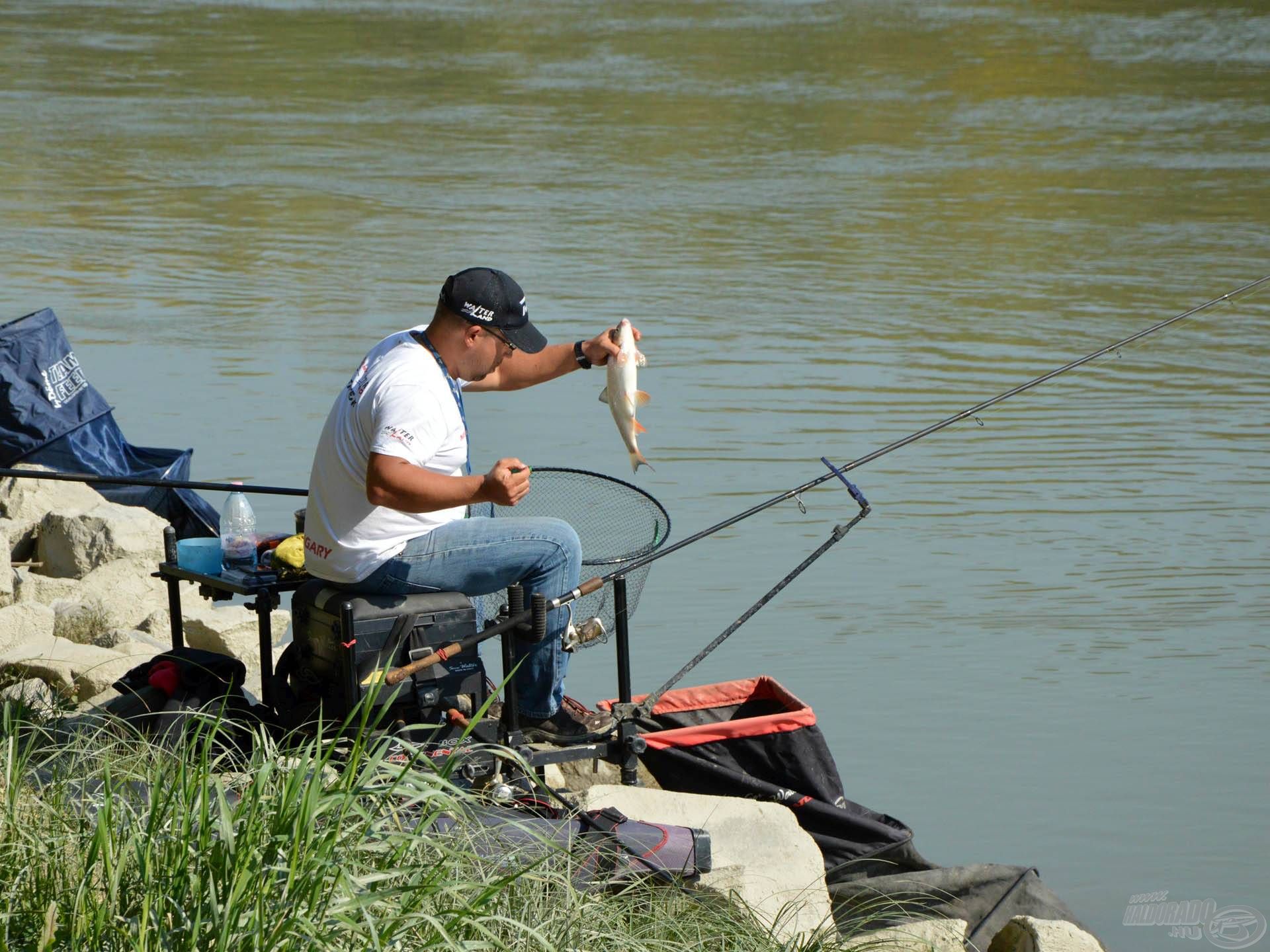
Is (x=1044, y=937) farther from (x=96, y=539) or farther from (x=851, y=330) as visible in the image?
(x=851, y=330)

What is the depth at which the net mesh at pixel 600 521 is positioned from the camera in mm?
4934

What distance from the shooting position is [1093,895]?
204 inches

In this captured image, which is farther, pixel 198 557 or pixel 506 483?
pixel 198 557

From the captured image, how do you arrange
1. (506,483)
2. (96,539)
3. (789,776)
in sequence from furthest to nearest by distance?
1. (96,539)
2. (789,776)
3. (506,483)

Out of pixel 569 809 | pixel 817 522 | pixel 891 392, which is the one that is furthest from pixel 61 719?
pixel 891 392

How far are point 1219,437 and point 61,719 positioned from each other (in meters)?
6.48

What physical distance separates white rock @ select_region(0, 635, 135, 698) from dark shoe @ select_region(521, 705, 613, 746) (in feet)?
4.92

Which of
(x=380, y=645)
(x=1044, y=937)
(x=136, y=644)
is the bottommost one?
(x=1044, y=937)

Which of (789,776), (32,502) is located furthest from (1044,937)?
(32,502)

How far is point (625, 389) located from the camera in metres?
4.66

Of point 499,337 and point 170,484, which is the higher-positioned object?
point 499,337

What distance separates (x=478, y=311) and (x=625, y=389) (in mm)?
439

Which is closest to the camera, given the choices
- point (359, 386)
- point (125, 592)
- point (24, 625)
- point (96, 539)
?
point (359, 386)

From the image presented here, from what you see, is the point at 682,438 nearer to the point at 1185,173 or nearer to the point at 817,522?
the point at 817,522
